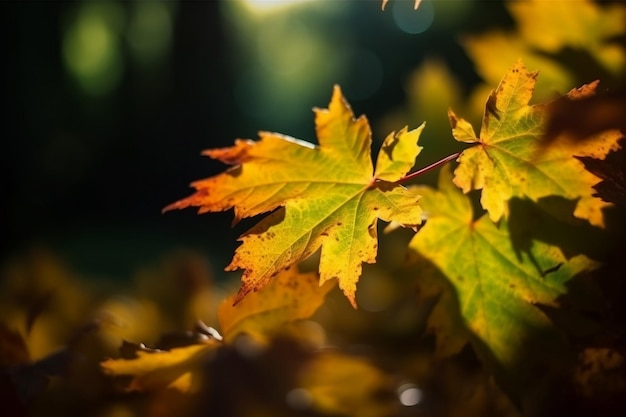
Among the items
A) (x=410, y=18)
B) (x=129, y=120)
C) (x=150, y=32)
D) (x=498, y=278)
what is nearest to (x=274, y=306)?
(x=498, y=278)

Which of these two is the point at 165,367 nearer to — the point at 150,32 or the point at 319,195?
the point at 319,195

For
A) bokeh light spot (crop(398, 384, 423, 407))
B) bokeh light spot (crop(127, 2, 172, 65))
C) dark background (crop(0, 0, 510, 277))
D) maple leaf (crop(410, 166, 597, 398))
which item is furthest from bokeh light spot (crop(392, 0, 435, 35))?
maple leaf (crop(410, 166, 597, 398))

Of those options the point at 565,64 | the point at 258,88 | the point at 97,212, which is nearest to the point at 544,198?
the point at 565,64

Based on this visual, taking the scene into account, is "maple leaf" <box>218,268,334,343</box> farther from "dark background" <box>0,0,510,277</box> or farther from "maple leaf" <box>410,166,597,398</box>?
"dark background" <box>0,0,510,277</box>

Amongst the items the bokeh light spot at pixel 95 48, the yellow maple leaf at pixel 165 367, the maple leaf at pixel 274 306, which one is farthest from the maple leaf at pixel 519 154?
the bokeh light spot at pixel 95 48

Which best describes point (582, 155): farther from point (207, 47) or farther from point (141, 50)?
point (141, 50)

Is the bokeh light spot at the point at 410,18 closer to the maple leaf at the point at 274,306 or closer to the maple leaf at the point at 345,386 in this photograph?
the maple leaf at the point at 345,386
